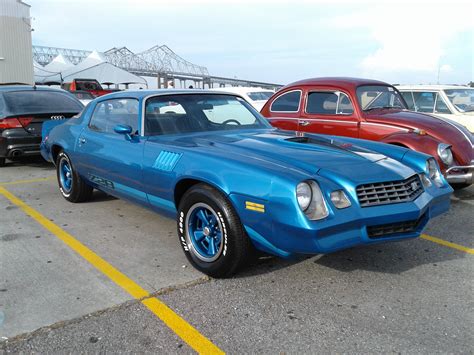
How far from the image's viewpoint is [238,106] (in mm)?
4688

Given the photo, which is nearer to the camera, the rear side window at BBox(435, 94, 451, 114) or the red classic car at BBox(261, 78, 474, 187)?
the red classic car at BBox(261, 78, 474, 187)

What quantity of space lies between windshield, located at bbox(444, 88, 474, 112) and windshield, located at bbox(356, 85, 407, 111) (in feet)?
6.08

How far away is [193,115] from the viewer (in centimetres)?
425

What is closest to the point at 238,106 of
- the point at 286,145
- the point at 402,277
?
the point at 286,145

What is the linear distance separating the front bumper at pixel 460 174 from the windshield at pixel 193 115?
246cm

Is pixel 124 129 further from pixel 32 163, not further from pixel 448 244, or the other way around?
pixel 32 163

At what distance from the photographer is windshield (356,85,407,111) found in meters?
6.59

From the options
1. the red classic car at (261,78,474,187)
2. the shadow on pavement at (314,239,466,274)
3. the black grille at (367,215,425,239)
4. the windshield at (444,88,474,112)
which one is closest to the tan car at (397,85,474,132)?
the windshield at (444,88,474,112)

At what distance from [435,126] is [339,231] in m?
3.93

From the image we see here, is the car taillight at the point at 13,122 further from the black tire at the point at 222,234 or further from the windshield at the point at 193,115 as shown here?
the black tire at the point at 222,234

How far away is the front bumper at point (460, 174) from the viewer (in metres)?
5.40

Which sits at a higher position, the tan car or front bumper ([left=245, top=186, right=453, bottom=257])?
the tan car

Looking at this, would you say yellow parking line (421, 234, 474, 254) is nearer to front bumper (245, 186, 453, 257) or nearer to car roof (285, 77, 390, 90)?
front bumper (245, 186, 453, 257)

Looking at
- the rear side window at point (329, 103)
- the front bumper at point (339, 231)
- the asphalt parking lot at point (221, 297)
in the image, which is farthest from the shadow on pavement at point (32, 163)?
the front bumper at point (339, 231)
